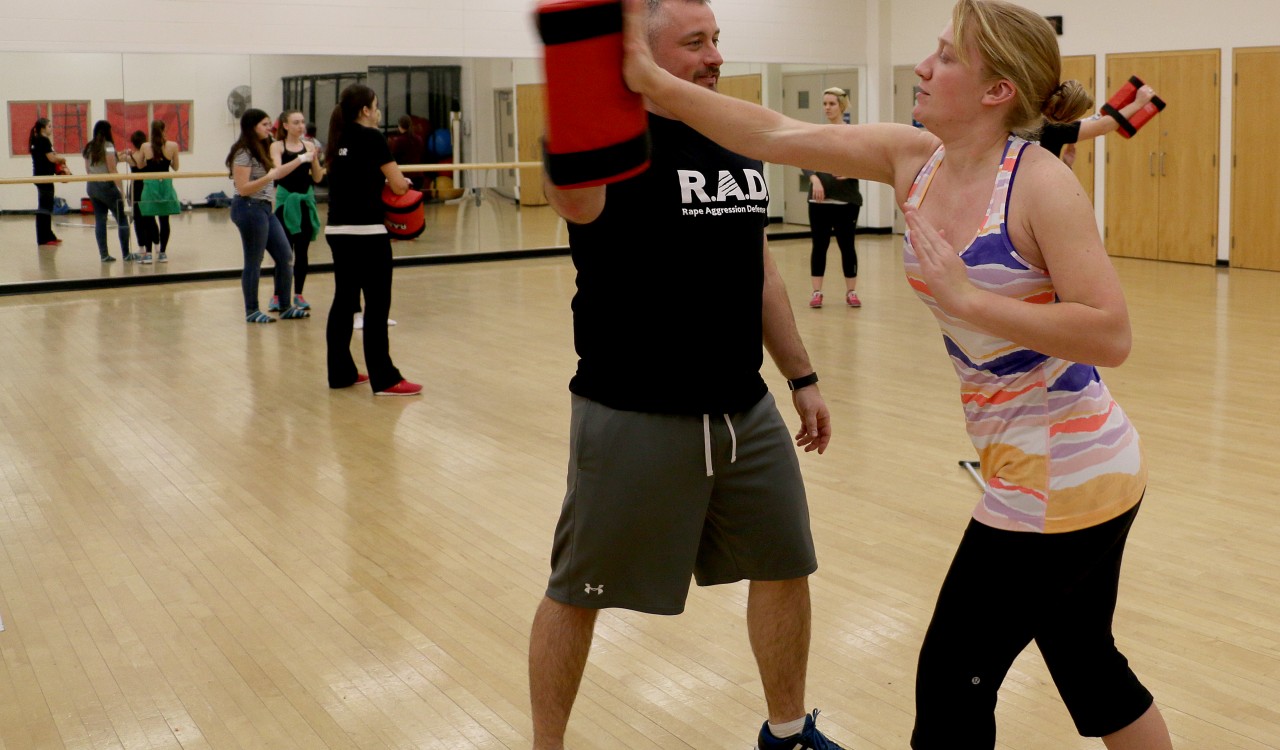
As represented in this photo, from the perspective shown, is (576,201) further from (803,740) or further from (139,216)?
(139,216)

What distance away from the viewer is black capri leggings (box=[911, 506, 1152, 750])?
1.90m

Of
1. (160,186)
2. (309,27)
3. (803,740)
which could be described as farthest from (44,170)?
(803,740)

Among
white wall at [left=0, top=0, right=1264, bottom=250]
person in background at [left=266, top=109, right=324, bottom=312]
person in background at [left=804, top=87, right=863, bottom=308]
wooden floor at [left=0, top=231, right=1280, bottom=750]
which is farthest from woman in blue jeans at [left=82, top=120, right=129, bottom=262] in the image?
person in background at [left=804, top=87, right=863, bottom=308]

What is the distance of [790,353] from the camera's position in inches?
106

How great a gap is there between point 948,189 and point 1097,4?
12.4 m

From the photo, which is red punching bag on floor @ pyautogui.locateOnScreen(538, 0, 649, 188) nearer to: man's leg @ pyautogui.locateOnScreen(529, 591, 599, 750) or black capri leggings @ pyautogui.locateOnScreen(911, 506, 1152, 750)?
black capri leggings @ pyautogui.locateOnScreen(911, 506, 1152, 750)

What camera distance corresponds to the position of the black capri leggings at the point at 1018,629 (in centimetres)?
190

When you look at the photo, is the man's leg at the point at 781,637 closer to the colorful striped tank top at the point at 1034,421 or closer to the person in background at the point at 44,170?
the colorful striped tank top at the point at 1034,421

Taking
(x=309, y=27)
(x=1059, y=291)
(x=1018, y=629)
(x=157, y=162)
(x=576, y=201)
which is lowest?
(x=1018, y=629)

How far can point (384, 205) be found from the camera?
6.50m

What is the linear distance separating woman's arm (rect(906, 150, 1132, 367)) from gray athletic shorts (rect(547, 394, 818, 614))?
2.40ft

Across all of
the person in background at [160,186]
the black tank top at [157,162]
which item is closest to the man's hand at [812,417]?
the person in background at [160,186]

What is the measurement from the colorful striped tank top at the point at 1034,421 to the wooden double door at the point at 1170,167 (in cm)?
1162

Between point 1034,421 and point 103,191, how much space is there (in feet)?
38.8
